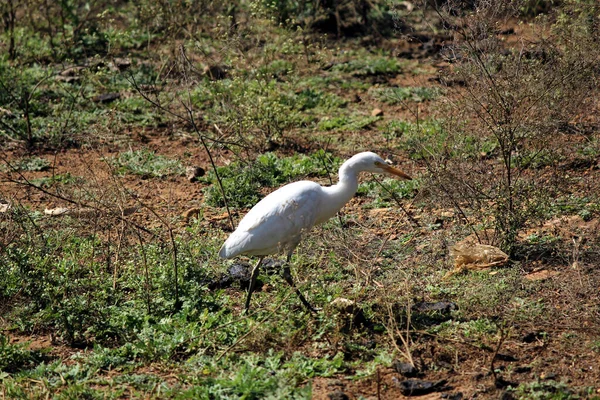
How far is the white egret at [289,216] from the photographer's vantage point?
5.67m

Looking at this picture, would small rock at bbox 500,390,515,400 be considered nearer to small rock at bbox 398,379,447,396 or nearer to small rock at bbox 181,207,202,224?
small rock at bbox 398,379,447,396

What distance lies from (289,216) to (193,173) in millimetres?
2942

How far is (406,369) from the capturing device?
4770 millimetres

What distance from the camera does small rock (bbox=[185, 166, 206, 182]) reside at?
27.5 ft

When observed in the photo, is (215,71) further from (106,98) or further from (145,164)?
(145,164)

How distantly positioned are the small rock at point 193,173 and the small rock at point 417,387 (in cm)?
428

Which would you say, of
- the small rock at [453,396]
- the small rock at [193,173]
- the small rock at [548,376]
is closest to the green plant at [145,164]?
the small rock at [193,173]

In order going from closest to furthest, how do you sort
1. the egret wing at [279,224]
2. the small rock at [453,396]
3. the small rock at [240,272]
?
the small rock at [453,396] < the egret wing at [279,224] < the small rock at [240,272]

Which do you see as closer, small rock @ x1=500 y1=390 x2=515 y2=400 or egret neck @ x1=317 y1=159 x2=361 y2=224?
small rock @ x1=500 y1=390 x2=515 y2=400

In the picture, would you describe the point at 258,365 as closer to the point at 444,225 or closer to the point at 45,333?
the point at 45,333

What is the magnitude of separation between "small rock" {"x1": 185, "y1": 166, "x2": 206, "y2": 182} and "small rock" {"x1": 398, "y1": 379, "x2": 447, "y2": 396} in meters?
4.28

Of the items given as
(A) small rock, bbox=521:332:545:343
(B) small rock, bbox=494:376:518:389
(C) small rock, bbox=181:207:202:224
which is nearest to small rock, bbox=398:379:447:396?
(B) small rock, bbox=494:376:518:389

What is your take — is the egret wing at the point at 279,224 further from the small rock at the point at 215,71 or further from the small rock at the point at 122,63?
the small rock at the point at 122,63

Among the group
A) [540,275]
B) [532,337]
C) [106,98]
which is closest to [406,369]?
[532,337]
